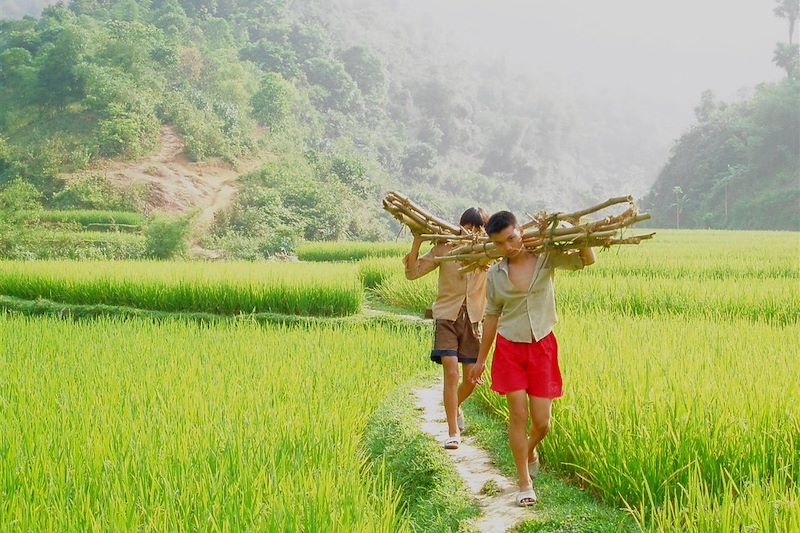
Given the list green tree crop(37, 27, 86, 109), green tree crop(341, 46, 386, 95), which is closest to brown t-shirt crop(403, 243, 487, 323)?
green tree crop(37, 27, 86, 109)

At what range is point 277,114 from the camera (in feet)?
108

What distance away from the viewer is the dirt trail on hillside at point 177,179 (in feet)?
74.1

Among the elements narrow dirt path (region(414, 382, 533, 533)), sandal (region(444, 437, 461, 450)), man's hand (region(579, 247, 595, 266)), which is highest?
man's hand (region(579, 247, 595, 266))

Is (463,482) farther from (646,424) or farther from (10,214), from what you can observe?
(10,214)

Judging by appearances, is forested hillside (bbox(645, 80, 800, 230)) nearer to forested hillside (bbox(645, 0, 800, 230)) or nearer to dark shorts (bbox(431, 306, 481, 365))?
forested hillside (bbox(645, 0, 800, 230))

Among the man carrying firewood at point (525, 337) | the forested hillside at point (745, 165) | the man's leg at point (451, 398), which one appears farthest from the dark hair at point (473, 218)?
the forested hillside at point (745, 165)

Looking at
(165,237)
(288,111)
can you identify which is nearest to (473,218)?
(165,237)

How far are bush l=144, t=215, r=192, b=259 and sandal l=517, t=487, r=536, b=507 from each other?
13.6m

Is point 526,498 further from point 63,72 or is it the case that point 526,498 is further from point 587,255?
point 63,72

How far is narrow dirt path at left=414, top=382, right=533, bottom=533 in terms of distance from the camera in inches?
111

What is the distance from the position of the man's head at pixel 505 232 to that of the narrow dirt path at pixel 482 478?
1.08 meters

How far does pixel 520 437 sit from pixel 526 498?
0.25 meters

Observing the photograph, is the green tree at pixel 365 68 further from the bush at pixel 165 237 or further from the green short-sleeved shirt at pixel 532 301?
the green short-sleeved shirt at pixel 532 301

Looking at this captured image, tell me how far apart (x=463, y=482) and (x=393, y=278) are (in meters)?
6.67
